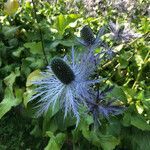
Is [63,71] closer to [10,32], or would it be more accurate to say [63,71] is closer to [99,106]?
[99,106]

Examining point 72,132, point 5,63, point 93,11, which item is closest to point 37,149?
point 72,132

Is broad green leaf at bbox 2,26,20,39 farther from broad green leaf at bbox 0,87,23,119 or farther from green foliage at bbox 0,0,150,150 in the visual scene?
broad green leaf at bbox 0,87,23,119

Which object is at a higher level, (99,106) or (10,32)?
(10,32)

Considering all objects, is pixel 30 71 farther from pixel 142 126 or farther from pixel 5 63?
pixel 142 126

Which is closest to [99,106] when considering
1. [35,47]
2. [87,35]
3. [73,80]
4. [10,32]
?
[73,80]

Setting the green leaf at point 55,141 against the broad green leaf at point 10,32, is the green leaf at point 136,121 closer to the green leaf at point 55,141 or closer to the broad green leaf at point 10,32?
the green leaf at point 55,141

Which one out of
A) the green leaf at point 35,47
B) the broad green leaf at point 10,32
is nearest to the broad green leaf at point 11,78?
the green leaf at point 35,47

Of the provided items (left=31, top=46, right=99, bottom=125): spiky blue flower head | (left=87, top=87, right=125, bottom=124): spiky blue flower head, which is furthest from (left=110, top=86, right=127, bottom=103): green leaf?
(left=31, top=46, right=99, bottom=125): spiky blue flower head
